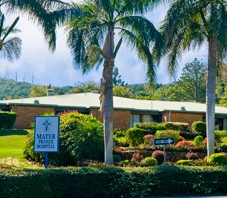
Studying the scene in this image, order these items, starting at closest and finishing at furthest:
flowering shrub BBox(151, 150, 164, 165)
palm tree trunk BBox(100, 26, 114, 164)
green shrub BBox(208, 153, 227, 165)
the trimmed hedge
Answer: the trimmed hedge, palm tree trunk BBox(100, 26, 114, 164), green shrub BBox(208, 153, 227, 165), flowering shrub BBox(151, 150, 164, 165)

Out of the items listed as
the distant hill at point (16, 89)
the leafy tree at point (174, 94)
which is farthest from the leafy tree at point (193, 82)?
the distant hill at point (16, 89)

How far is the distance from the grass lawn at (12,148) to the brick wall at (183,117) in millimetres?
12593

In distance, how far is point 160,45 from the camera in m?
17.4

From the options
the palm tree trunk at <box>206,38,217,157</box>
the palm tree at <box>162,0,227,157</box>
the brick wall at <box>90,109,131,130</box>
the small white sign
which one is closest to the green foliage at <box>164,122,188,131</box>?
the brick wall at <box>90,109,131,130</box>

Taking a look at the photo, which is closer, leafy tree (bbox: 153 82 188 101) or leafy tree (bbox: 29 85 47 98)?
leafy tree (bbox: 153 82 188 101)

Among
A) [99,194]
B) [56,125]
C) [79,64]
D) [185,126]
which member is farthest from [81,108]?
[99,194]

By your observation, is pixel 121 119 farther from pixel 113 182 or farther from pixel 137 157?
pixel 113 182

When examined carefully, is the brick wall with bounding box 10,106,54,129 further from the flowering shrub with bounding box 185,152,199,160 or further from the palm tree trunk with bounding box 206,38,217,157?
the palm tree trunk with bounding box 206,38,217,157

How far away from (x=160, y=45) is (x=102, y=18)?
8.79ft

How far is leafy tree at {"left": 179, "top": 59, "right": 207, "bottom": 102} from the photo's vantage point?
66.4m

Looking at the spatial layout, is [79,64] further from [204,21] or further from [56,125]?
[204,21]

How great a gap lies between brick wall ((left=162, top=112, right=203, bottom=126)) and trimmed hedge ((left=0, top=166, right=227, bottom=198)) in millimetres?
22615

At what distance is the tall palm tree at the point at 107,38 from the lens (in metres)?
17.0

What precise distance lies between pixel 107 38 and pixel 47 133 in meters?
5.34
